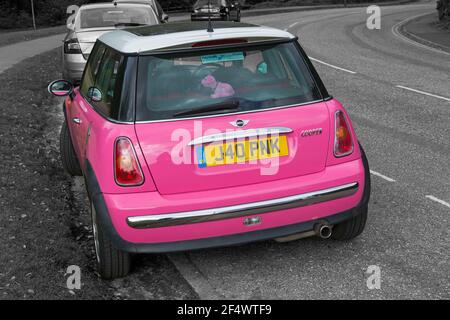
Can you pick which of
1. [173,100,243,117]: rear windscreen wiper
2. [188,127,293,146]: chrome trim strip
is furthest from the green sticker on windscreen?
[188,127,293,146]: chrome trim strip

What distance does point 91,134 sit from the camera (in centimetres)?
421

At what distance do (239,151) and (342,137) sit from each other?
78 centimetres

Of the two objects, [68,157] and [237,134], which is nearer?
[237,134]

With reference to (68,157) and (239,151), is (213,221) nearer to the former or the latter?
(239,151)

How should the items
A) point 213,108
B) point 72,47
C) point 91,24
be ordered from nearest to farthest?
point 213,108
point 72,47
point 91,24

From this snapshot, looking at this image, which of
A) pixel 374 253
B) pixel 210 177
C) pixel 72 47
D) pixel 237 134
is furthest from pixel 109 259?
pixel 72 47

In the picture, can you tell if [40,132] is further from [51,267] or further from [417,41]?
[417,41]

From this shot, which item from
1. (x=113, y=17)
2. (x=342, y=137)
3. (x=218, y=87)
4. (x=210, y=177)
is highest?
(x=218, y=87)

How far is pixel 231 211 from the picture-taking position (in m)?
3.74

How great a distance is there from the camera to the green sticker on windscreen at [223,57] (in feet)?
12.9

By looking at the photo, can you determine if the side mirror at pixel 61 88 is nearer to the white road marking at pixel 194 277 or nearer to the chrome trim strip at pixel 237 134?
the white road marking at pixel 194 277

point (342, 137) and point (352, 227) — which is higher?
point (342, 137)
